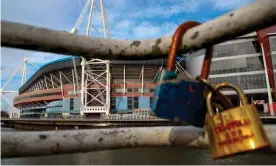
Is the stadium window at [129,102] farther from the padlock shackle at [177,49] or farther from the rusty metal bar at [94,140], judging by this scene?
the padlock shackle at [177,49]

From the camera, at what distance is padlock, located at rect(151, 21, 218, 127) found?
2.68ft

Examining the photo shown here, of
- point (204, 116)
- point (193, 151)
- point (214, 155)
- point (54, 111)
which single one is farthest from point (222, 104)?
point (54, 111)

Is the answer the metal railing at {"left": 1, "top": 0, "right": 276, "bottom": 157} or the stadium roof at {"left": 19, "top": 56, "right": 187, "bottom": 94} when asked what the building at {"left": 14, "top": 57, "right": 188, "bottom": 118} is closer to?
the stadium roof at {"left": 19, "top": 56, "right": 187, "bottom": 94}

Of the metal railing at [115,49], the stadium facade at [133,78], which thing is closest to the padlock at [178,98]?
the metal railing at [115,49]

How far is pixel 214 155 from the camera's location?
81cm

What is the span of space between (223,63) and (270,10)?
38344 millimetres

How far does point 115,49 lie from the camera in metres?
0.99

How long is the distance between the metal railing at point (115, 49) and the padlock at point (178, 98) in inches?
4.8

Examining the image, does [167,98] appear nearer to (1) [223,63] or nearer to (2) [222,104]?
(2) [222,104]

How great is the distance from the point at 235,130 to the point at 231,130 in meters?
0.01

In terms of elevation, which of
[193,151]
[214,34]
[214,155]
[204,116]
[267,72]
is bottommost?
[193,151]

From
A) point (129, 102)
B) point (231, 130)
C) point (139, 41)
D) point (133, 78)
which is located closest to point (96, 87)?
point (129, 102)

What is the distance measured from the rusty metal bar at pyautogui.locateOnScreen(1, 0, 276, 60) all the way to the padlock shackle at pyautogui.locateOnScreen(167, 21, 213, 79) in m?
0.02

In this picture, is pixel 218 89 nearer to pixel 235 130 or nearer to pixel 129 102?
pixel 235 130
